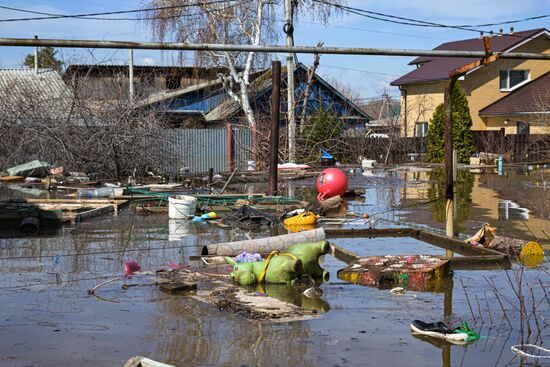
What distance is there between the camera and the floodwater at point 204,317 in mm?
6465

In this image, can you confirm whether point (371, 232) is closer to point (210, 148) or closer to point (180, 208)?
point (180, 208)

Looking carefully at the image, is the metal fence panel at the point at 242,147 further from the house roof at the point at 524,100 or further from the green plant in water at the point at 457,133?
the house roof at the point at 524,100

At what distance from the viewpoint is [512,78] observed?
156 ft

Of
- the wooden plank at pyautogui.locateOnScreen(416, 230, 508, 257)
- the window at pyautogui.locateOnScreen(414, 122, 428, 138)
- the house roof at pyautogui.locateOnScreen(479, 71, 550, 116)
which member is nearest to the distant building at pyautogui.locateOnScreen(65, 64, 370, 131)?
the window at pyautogui.locateOnScreen(414, 122, 428, 138)

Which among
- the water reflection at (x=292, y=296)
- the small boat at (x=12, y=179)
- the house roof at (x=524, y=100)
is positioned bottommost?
the water reflection at (x=292, y=296)

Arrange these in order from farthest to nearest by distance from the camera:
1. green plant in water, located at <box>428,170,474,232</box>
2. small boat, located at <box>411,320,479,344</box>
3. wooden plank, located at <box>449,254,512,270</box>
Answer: green plant in water, located at <box>428,170,474,232</box>, wooden plank, located at <box>449,254,512,270</box>, small boat, located at <box>411,320,479,344</box>

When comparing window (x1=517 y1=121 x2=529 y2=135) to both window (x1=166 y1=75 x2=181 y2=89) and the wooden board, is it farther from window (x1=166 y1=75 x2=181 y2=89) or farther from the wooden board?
the wooden board

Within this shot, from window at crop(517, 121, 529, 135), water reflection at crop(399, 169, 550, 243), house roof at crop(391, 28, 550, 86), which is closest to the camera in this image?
water reflection at crop(399, 169, 550, 243)

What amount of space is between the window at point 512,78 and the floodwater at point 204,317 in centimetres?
3632

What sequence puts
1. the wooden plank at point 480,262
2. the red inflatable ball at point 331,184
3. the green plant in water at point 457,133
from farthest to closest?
the green plant in water at point 457,133 < the red inflatable ball at point 331,184 < the wooden plank at point 480,262

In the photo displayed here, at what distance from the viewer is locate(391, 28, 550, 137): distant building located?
44188mm

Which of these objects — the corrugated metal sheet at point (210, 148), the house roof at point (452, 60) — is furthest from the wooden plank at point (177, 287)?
the house roof at point (452, 60)

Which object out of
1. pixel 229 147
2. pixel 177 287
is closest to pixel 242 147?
pixel 229 147

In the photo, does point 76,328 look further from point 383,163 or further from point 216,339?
point 383,163
